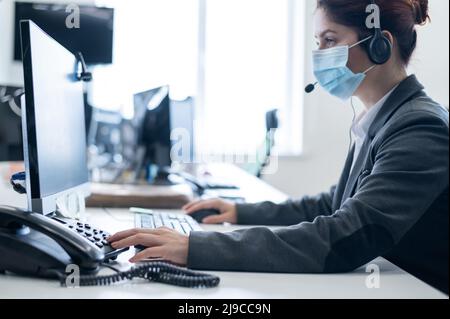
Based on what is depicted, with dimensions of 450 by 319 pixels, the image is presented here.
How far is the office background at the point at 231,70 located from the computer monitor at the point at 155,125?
6 centimetres

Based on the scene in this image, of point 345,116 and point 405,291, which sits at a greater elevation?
point 345,116

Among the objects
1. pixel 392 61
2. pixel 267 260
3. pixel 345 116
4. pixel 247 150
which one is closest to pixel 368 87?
pixel 392 61

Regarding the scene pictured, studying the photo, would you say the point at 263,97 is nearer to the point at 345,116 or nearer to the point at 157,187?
the point at 157,187

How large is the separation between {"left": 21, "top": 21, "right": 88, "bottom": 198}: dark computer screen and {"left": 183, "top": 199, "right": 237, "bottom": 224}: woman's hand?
34 centimetres

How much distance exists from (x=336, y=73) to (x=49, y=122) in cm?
59

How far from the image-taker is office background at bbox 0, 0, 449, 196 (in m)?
1.59

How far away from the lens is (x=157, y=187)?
214 centimetres

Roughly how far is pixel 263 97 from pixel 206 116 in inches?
16.2

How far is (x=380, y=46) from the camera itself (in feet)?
3.36

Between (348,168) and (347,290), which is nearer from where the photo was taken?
(347,290)

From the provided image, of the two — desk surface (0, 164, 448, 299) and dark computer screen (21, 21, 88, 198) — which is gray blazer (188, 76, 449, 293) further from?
dark computer screen (21, 21, 88, 198)

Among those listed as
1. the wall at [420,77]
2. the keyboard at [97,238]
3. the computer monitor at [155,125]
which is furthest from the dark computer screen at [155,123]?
the keyboard at [97,238]

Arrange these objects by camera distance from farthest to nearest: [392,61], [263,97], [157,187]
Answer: [263,97]
[157,187]
[392,61]

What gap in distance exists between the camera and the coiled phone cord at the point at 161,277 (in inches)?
30.2
